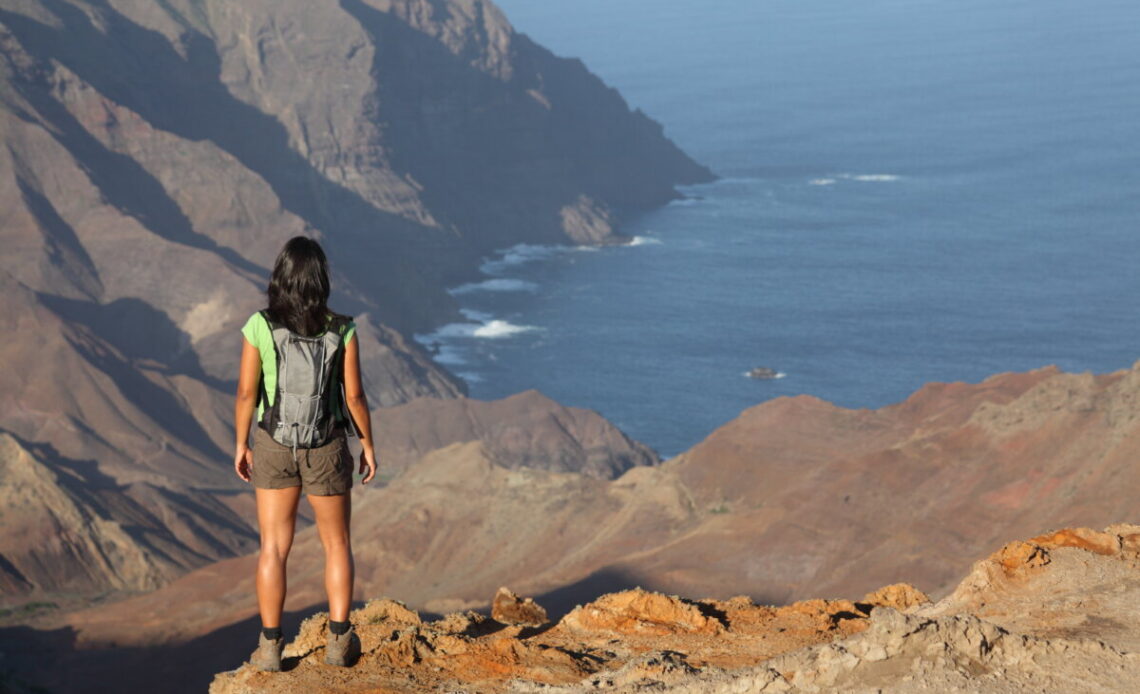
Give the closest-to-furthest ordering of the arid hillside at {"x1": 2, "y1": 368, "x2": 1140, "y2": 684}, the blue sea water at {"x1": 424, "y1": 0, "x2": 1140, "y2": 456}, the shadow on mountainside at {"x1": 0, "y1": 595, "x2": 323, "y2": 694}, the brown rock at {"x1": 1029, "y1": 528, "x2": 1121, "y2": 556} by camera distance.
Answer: the brown rock at {"x1": 1029, "y1": 528, "x2": 1121, "y2": 556} < the shadow on mountainside at {"x1": 0, "y1": 595, "x2": 323, "y2": 694} < the arid hillside at {"x1": 2, "y1": 368, "x2": 1140, "y2": 684} < the blue sea water at {"x1": 424, "y1": 0, "x2": 1140, "y2": 456}

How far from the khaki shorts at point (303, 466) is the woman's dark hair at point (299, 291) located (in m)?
0.73

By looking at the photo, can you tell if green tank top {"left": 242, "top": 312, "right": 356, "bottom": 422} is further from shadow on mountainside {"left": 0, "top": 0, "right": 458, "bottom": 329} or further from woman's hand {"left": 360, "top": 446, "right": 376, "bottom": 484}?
shadow on mountainside {"left": 0, "top": 0, "right": 458, "bottom": 329}

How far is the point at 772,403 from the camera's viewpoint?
56.7 meters

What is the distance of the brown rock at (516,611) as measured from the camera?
13.5 meters

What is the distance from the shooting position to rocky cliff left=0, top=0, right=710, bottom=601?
76500 millimetres

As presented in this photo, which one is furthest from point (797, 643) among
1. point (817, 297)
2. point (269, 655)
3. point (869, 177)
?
point (869, 177)

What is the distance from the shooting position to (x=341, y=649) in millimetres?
9797

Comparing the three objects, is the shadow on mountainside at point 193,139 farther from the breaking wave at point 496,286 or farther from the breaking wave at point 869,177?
the breaking wave at point 869,177

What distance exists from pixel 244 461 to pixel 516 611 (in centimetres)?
494

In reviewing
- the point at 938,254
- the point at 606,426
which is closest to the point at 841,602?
the point at 606,426

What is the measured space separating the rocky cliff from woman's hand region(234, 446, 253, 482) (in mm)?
49327

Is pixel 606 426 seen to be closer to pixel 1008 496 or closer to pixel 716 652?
pixel 1008 496

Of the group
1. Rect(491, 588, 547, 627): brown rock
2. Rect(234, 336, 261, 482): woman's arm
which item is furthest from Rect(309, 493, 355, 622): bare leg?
Rect(491, 588, 547, 627): brown rock

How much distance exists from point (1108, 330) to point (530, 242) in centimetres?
6475
